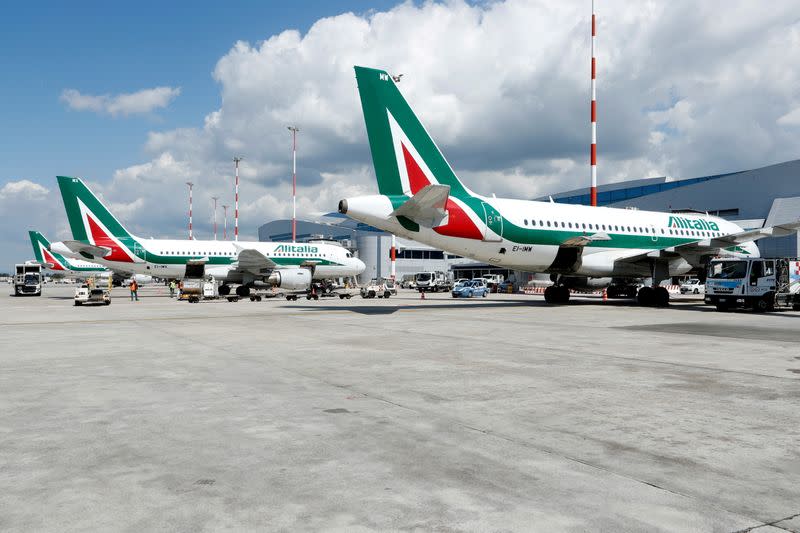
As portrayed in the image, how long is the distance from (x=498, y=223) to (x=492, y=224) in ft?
1.07

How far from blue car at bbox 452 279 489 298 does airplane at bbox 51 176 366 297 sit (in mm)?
10192

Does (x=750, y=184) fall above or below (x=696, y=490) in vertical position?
above

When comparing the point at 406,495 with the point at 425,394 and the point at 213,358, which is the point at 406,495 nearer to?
the point at 425,394

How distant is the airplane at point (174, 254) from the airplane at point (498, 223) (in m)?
18.1

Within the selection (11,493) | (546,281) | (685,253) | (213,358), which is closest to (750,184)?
(546,281)

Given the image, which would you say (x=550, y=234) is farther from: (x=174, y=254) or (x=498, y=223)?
(x=174, y=254)

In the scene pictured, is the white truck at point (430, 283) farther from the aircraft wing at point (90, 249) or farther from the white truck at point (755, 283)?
the white truck at point (755, 283)

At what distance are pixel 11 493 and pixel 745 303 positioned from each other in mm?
25335

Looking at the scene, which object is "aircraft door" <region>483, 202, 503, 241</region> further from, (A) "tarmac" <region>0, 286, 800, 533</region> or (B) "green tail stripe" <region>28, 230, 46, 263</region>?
(B) "green tail stripe" <region>28, 230, 46, 263</region>

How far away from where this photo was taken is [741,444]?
191 inches

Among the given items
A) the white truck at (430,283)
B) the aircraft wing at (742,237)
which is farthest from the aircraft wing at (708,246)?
the white truck at (430,283)

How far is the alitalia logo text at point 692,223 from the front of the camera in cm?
2986

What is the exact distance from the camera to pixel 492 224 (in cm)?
2280

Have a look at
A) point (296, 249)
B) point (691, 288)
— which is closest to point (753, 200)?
point (691, 288)
